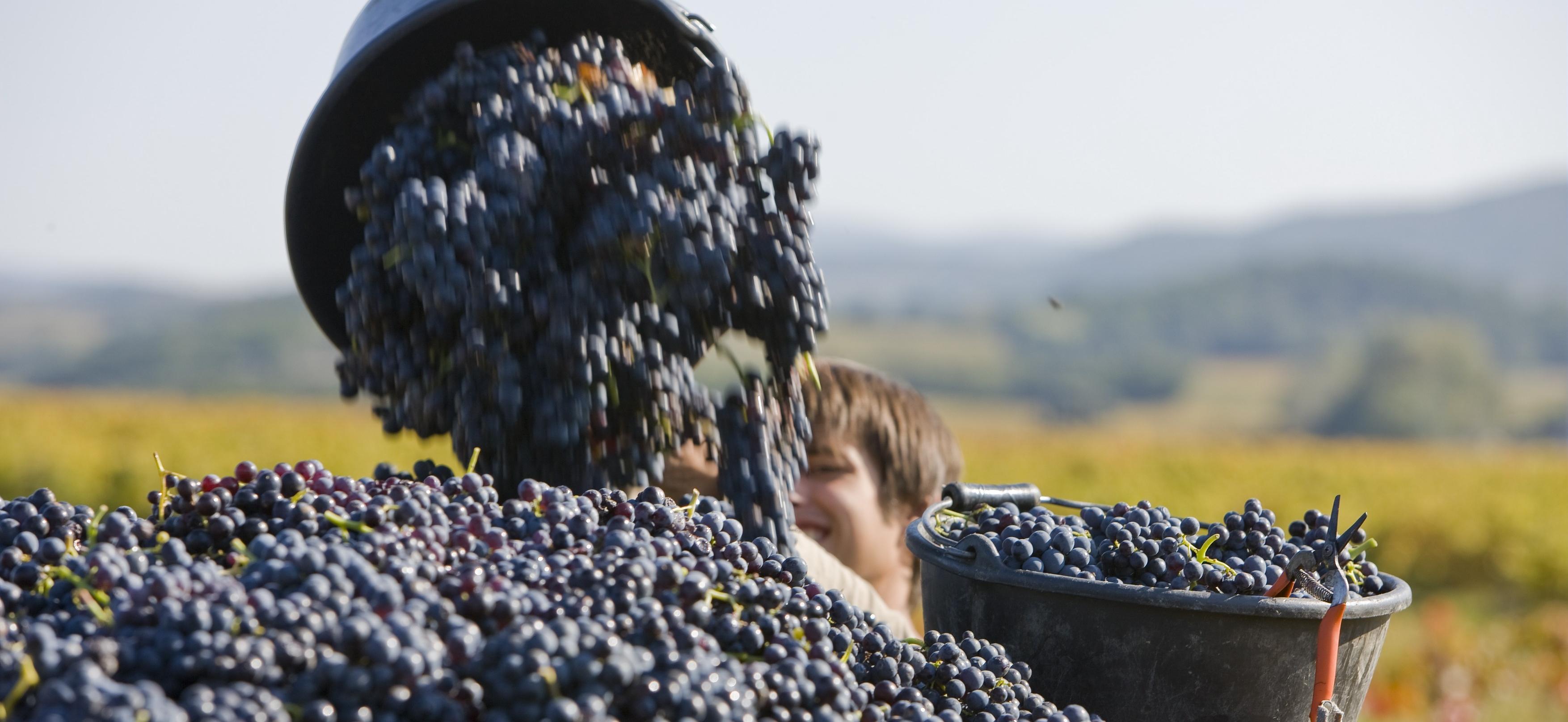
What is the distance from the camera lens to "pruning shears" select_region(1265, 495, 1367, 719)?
48.9 inches

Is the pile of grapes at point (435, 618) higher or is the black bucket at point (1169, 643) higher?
the pile of grapes at point (435, 618)

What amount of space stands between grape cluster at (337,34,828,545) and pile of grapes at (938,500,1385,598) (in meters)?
0.40

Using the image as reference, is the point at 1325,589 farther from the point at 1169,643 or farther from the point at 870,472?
the point at 870,472

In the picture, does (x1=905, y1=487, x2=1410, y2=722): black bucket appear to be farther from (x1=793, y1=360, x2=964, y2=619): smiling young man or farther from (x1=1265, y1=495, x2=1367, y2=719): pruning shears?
(x1=793, y1=360, x2=964, y2=619): smiling young man

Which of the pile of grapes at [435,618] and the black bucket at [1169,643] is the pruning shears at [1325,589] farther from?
the pile of grapes at [435,618]

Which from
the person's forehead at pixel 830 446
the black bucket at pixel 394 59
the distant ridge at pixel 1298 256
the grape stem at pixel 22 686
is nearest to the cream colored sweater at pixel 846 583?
the person's forehead at pixel 830 446

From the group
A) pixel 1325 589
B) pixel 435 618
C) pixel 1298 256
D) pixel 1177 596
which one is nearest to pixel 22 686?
pixel 435 618

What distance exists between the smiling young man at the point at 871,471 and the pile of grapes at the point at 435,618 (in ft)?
3.69

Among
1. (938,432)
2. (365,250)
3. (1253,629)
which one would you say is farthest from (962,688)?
(938,432)

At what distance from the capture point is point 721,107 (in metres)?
1.42

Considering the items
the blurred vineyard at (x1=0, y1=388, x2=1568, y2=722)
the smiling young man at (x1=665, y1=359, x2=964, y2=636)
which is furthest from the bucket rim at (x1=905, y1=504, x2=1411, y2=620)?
the blurred vineyard at (x1=0, y1=388, x2=1568, y2=722)

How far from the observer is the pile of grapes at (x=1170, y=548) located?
1310 mm

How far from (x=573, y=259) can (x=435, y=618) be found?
0.60 m

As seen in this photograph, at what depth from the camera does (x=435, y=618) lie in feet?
3.15
